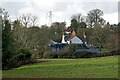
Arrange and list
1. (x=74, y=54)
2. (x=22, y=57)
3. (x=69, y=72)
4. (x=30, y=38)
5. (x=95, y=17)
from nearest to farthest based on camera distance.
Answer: (x=69, y=72) → (x=22, y=57) → (x=30, y=38) → (x=74, y=54) → (x=95, y=17)

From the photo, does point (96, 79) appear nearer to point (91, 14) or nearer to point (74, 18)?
point (91, 14)

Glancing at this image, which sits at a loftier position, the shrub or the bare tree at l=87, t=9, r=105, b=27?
the bare tree at l=87, t=9, r=105, b=27

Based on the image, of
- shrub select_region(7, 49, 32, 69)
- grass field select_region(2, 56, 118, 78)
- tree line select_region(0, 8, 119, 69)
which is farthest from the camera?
shrub select_region(7, 49, 32, 69)

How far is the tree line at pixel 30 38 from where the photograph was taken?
17.0 metres

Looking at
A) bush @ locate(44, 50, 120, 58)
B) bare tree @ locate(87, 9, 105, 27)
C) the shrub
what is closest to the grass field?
the shrub

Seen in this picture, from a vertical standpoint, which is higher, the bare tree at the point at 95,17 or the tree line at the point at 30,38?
the bare tree at the point at 95,17

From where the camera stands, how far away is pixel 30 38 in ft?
118

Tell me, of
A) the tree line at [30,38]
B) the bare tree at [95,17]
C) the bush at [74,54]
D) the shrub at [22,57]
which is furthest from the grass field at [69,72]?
the bare tree at [95,17]

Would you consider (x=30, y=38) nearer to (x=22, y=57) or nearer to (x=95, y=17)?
(x=22, y=57)

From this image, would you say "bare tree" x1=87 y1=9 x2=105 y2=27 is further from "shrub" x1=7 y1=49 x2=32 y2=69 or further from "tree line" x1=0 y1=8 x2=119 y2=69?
"shrub" x1=7 y1=49 x2=32 y2=69

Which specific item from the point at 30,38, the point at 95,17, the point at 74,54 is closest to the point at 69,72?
the point at 30,38

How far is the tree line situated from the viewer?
55.9 ft

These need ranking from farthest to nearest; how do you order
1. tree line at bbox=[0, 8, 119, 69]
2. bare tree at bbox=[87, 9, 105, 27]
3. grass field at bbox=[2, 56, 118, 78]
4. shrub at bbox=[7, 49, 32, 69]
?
bare tree at bbox=[87, 9, 105, 27]
shrub at bbox=[7, 49, 32, 69]
tree line at bbox=[0, 8, 119, 69]
grass field at bbox=[2, 56, 118, 78]

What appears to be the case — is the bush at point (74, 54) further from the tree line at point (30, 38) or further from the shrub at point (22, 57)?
the shrub at point (22, 57)
